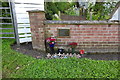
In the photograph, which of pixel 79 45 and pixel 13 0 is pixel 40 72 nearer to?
pixel 79 45

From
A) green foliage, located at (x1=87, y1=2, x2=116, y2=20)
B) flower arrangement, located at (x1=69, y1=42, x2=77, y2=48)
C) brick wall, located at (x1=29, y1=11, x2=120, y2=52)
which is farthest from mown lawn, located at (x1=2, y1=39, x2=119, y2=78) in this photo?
green foliage, located at (x1=87, y1=2, x2=116, y2=20)

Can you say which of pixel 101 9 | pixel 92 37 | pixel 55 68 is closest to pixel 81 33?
pixel 92 37

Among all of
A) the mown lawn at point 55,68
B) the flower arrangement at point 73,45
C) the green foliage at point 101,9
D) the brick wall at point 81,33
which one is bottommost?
the mown lawn at point 55,68

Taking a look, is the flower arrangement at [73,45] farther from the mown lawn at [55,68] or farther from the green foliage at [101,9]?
the green foliage at [101,9]

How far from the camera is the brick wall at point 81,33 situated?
10.4ft

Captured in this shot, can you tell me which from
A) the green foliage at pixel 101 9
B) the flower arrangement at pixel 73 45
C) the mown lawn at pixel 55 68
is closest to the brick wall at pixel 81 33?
the flower arrangement at pixel 73 45

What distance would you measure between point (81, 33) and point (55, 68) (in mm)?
1531

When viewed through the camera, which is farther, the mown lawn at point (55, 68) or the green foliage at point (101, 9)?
the green foliage at point (101, 9)

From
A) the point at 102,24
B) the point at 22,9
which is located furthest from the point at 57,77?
the point at 22,9

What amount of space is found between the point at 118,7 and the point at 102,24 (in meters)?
0.84

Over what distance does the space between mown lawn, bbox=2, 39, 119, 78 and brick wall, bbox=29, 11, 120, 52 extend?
32.0 inches

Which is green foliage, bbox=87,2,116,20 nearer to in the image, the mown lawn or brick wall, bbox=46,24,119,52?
brick wall, bbox=46,24,119,52

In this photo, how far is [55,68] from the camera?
241 centimetres

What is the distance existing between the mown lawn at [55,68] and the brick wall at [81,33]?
0.81m
